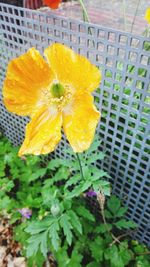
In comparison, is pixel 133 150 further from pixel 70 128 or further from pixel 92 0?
pixel 92 0

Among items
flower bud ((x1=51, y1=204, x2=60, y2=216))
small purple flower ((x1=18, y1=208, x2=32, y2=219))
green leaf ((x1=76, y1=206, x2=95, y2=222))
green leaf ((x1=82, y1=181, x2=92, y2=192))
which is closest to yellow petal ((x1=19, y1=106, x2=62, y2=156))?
green leaf ((x1=82, y1=181, x2=92, y2=192))

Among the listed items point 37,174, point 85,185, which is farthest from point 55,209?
point 37,174

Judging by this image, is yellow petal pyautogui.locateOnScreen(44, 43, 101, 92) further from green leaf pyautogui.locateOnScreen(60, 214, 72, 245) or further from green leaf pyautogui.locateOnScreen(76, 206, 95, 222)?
green leaf pyautogui.locateOnScreen(76, 206, 95, 222)

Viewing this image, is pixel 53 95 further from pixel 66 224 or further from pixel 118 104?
pixel 66 224

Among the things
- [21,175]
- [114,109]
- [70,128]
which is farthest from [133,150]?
[21,175]

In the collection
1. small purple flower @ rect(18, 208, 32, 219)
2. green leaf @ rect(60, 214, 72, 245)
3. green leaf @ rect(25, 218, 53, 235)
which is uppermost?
green leaf @ rect(60, 214, 72, 245)

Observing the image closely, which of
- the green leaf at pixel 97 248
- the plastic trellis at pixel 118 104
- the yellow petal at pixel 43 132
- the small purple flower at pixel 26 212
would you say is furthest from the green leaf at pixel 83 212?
the yellow petal at pixel 43 132
